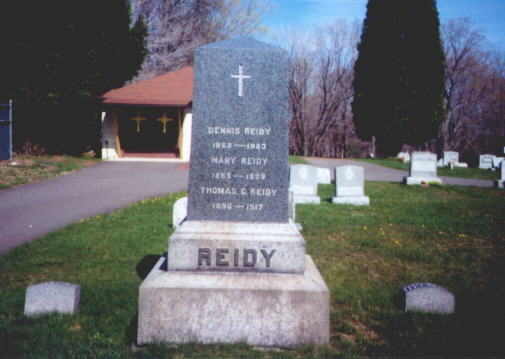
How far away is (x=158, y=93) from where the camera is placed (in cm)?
2145

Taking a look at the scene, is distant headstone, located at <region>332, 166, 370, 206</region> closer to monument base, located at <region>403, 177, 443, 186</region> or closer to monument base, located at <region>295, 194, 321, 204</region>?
monument base, located at <region>295, 194, 321, 204</region>

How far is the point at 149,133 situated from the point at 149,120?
2.48 feet

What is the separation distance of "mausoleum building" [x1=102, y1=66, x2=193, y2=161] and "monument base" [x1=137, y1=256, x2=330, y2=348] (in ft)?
58.4

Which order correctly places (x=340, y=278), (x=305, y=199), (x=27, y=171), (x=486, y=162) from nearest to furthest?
(x=340, y=278), (x=305, y=199), (x=27, y=171), (x=486, y=162)

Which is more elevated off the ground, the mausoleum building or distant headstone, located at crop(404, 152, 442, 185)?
the mausoleum building

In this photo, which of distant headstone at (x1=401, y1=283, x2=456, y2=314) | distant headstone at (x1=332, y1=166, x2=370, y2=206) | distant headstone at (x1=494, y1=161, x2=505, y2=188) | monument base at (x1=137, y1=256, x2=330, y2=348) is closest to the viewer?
monument base at (x1=137, y1=256, x2=330, y2=348)

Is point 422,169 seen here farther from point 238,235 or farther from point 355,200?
point 238,235

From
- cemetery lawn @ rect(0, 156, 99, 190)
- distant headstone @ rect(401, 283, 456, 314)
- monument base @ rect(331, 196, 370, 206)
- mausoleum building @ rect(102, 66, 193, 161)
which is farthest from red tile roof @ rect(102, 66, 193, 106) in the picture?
distant headstone @ rect(401, 283, 456, 314)

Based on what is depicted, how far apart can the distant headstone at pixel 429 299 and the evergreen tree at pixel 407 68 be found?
1092 inches

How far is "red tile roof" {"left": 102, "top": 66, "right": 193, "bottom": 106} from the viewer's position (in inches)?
794

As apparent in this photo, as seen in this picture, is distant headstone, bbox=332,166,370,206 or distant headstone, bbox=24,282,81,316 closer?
distant headstone, bbox=24,282,81,316

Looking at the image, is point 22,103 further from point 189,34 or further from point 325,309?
point 325,309

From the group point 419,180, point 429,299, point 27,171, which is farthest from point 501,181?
point 27,171

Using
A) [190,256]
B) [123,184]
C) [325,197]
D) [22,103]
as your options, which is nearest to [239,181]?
[190,256]
